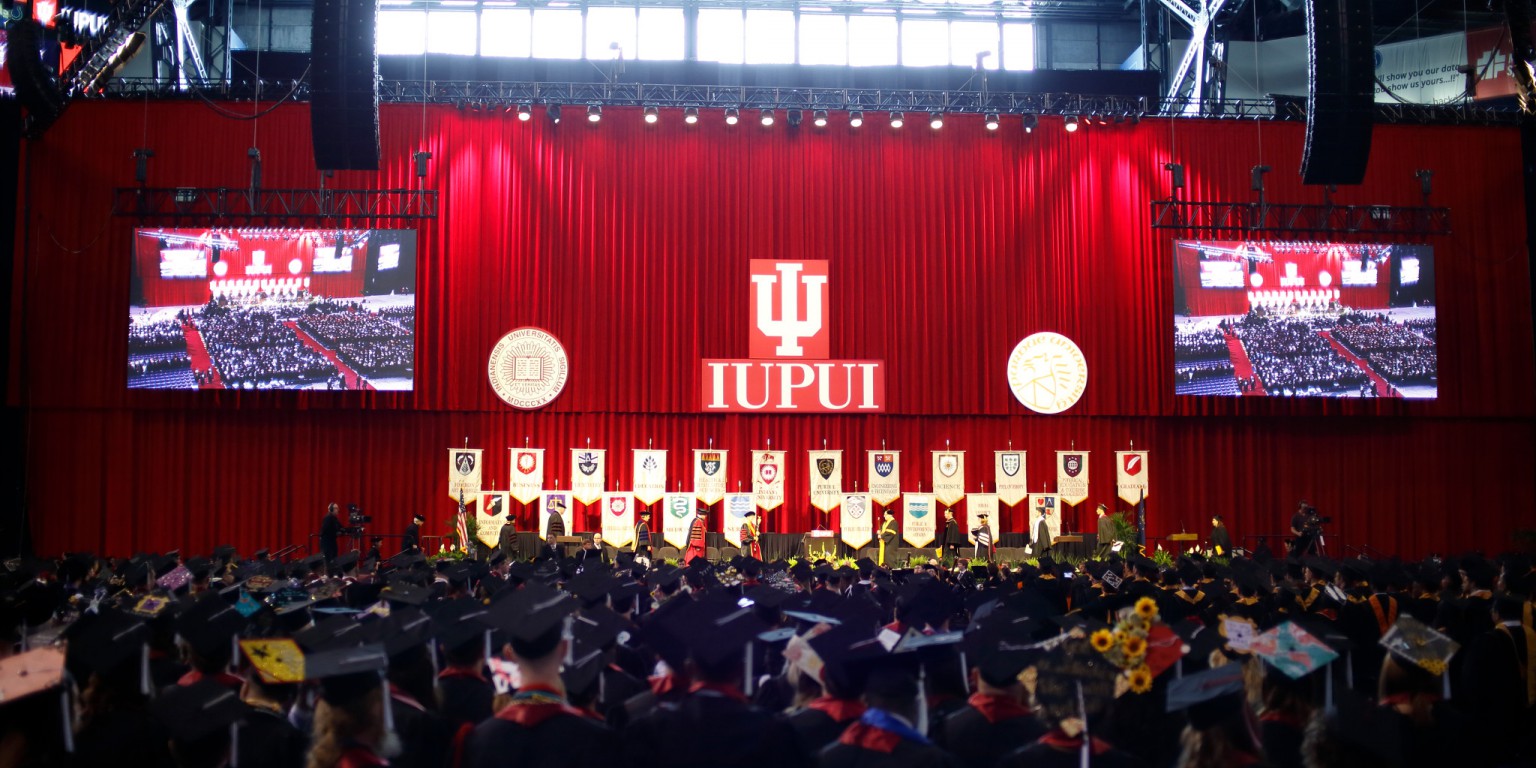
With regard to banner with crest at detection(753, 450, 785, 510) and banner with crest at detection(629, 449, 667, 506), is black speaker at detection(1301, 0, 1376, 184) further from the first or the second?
banner with crest at detection(629, 449, 667, 506)

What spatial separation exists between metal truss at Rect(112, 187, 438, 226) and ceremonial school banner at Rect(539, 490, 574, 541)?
5.79 metres

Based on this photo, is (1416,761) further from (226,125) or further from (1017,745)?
(226,125)

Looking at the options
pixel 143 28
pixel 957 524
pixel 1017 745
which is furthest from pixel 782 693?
pixel 143 28

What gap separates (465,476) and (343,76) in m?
10.3

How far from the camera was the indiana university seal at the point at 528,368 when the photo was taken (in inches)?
895

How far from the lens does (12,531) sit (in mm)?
20703

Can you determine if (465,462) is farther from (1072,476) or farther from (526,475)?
(1072,476)

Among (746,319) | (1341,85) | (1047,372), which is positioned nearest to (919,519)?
(1047,372)

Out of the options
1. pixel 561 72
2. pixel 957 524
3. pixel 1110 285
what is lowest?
pixel 957 524

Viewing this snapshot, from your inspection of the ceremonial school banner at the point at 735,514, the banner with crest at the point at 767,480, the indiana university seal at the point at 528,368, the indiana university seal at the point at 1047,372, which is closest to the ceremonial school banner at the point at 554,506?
the indiana university seal at the point at 528,368

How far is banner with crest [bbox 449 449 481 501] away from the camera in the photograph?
72.1ft

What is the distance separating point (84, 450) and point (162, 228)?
4531mm

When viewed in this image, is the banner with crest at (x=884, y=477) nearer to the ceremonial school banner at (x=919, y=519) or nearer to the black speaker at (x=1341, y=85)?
the ceremonial school banner at (x=919, y=519)

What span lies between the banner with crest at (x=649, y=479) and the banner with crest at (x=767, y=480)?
179 cm
